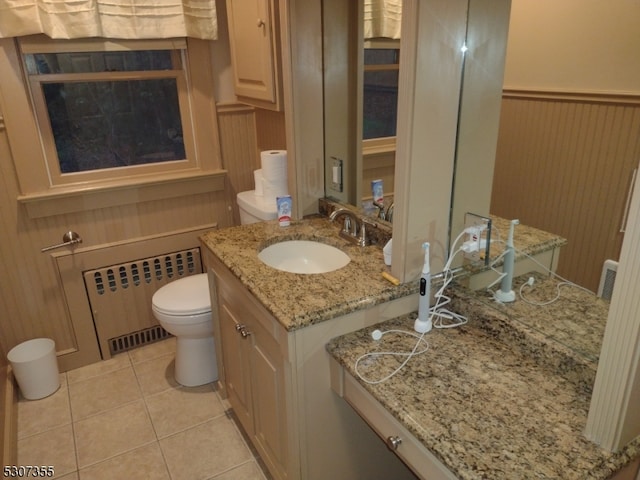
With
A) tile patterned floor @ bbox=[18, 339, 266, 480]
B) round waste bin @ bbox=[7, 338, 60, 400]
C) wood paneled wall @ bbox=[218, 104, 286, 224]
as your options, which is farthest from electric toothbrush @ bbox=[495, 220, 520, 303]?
round waste bin @ bbox=[7, 338, 60, 400]

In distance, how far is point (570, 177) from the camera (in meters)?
1.26

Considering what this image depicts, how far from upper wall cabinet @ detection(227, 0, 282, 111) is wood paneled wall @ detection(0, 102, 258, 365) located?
→ 42 centimetres

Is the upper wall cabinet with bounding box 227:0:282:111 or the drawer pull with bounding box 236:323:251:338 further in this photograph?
the upper wall cabinet with bounding box 227:0:282:111

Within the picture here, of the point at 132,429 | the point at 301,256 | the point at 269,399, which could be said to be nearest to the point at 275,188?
the point at 301,256

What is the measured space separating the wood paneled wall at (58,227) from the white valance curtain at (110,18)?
1.54 feet

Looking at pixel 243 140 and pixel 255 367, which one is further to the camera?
pixel 243 140

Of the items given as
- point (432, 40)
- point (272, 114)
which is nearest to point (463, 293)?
point (432, 40)

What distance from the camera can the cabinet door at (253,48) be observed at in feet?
6.64

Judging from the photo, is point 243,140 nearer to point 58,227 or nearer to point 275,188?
point 275,188

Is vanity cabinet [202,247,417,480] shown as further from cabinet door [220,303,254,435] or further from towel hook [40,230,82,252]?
towel hook [40,230,82,252]

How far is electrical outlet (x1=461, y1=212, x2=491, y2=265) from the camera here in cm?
151

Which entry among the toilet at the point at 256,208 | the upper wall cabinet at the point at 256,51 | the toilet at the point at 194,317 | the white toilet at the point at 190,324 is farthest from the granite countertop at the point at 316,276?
the upper wall cabinet at the point at 256,51

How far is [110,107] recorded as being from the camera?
98.0 inches

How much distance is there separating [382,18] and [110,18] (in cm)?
132
